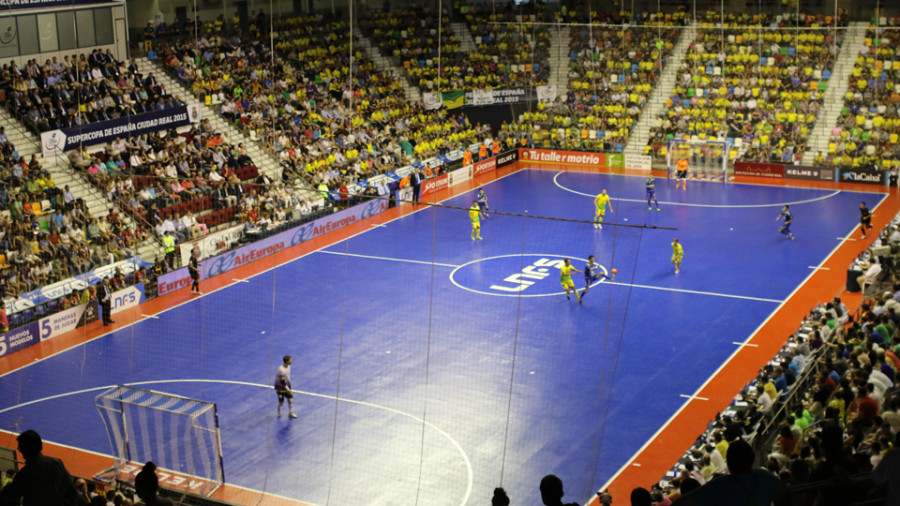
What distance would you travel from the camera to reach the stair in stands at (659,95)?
4600cm

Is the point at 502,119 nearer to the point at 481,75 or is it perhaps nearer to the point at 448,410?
the point at 481,75

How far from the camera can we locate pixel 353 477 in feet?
56.4

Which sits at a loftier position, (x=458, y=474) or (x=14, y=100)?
(x=14, y=100)

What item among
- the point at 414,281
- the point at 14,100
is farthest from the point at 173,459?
the point at 14,100

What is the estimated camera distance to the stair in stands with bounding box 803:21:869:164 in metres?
42.0

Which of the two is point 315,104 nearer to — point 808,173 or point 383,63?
point 383,63

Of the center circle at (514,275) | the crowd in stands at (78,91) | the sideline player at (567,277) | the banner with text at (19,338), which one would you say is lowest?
the banner with text at (19,338)

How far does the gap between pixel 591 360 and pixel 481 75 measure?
29.4 m

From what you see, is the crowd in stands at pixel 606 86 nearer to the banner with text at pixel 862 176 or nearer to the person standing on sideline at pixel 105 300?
the banner with text at pixel 862 176

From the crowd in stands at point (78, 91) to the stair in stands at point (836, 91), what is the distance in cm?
2650

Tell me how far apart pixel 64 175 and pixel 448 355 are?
15168 mm

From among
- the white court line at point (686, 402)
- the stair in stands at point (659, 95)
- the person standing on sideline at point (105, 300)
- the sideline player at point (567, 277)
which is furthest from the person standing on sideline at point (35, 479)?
the stair in stands at point (659, 95)

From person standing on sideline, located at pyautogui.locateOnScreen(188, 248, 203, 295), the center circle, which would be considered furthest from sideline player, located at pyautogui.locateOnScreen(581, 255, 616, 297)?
person standing on sideline, located at pyautogui.locateOnScreen(188, 248, 203, 295)

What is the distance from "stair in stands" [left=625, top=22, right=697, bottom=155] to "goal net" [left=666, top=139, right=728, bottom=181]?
2118 millimetres
